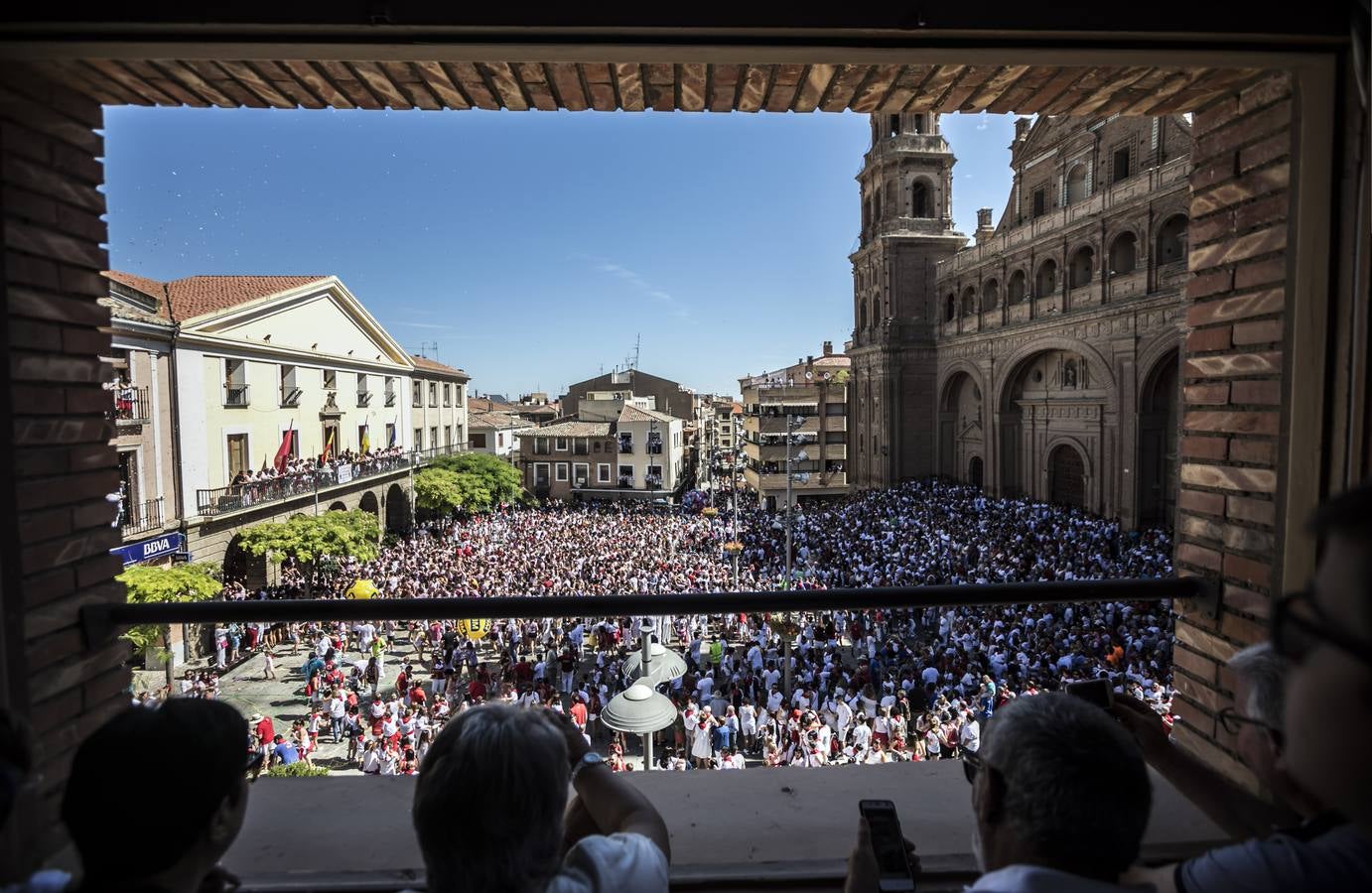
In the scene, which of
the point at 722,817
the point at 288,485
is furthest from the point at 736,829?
the point at 288,485

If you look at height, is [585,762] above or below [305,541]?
above

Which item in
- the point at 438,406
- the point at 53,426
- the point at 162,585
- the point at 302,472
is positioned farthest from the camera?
the point at 438,406

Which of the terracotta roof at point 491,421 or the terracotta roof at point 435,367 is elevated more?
the terracotta roof at point 435,367

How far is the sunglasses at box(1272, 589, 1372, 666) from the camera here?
0.70 m

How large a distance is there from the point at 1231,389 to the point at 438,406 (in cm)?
5002

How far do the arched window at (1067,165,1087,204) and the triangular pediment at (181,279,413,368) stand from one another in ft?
102

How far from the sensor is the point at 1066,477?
2870 cm

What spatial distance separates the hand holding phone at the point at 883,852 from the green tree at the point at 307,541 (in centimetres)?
2313

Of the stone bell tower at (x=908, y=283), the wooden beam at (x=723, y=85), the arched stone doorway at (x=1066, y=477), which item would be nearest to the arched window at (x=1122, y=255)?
the arched stone doorway at (x=1066, y=477)

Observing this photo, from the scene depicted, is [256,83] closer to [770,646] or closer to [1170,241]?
[770,646]

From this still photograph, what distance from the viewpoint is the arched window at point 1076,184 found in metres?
27.6

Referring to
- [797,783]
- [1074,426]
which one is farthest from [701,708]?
[1074,426]

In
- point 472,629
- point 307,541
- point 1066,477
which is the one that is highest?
point 1066,477

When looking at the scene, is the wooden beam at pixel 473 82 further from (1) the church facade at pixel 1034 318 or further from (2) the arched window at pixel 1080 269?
(2) the arched window at pixel 1080 269
